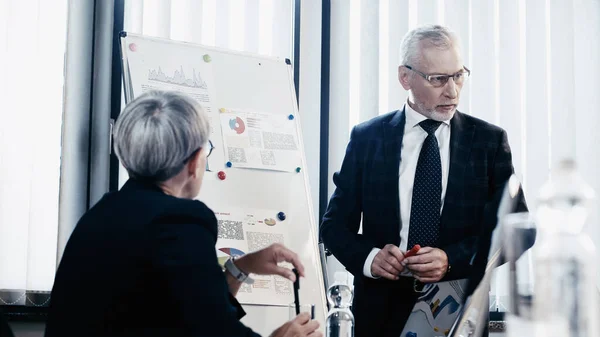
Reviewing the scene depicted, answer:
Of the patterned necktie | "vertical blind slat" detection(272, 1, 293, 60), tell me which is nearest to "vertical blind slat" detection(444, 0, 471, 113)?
"vertical blind slat" detection(272, 1, 293, 60)

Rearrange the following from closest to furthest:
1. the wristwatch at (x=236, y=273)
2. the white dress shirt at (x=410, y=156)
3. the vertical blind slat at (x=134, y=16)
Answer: the wristwatch at (x=236, y=273), the white dress shirt at (x=410, y=156), the vertical blind slat at (x=134, y=16)

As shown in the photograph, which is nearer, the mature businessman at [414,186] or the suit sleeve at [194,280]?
the suit sleeve at [194,280]

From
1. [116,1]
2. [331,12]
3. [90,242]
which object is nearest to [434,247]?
[90,242]

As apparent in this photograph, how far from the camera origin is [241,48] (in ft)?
12.1

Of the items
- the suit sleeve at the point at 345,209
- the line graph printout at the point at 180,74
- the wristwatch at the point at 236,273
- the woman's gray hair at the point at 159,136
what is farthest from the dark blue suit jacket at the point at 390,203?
the woman's gray hair at the point at 159,136

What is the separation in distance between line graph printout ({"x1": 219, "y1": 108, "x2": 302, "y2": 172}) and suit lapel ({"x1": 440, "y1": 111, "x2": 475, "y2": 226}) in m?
0.78

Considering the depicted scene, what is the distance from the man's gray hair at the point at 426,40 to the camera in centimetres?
279

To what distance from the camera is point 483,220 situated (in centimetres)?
246

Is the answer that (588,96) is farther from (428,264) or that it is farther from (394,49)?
(428,264)

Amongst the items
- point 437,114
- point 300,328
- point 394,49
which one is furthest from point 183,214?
point 394,49

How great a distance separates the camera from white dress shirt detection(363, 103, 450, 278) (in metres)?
2.71

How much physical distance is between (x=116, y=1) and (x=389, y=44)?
4.40 feet

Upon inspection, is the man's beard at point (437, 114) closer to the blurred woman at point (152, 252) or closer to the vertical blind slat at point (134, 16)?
the blurred woman at point (152, 252)

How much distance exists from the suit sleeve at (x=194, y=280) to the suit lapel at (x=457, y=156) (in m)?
1.37
